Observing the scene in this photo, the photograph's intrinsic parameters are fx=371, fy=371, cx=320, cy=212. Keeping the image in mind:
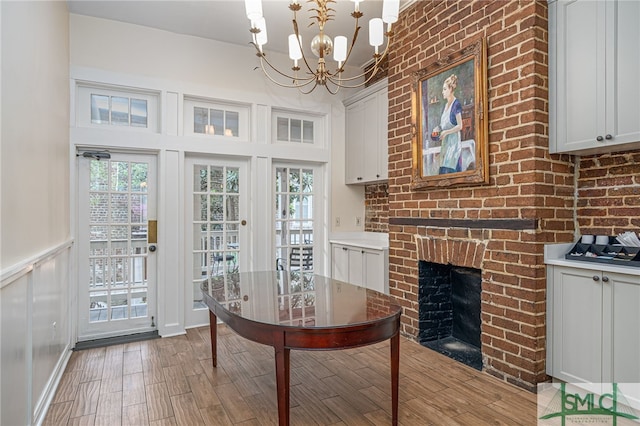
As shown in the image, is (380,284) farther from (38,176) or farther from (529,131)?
(38,176)

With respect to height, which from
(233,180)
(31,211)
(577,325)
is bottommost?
(577,325)

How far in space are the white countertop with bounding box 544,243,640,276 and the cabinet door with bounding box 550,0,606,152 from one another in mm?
661

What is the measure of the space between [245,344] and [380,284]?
4.79ft

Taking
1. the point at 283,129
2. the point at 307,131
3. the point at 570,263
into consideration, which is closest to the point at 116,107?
the point at 283,129

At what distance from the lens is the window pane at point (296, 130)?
4.59 meters

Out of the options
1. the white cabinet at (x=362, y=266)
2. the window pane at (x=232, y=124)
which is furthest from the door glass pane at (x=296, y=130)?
the white cabinet at (x=362, y=266)

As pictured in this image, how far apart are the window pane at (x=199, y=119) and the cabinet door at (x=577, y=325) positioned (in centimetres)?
354

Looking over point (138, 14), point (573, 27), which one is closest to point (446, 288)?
point (573, 27)

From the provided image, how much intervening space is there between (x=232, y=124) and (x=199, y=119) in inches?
14.2

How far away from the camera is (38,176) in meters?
2.29

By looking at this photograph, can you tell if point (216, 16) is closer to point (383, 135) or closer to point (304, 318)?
point (383, 135)

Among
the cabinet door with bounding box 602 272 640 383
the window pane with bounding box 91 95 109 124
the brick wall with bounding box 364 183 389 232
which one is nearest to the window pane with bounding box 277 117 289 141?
the brick wall with bounding box 364 183 389 232

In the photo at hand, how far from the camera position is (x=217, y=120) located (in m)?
4.17

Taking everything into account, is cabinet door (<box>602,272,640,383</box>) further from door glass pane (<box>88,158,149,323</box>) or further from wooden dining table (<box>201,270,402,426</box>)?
door glass pane (<box>88,158,149,323</box>)
